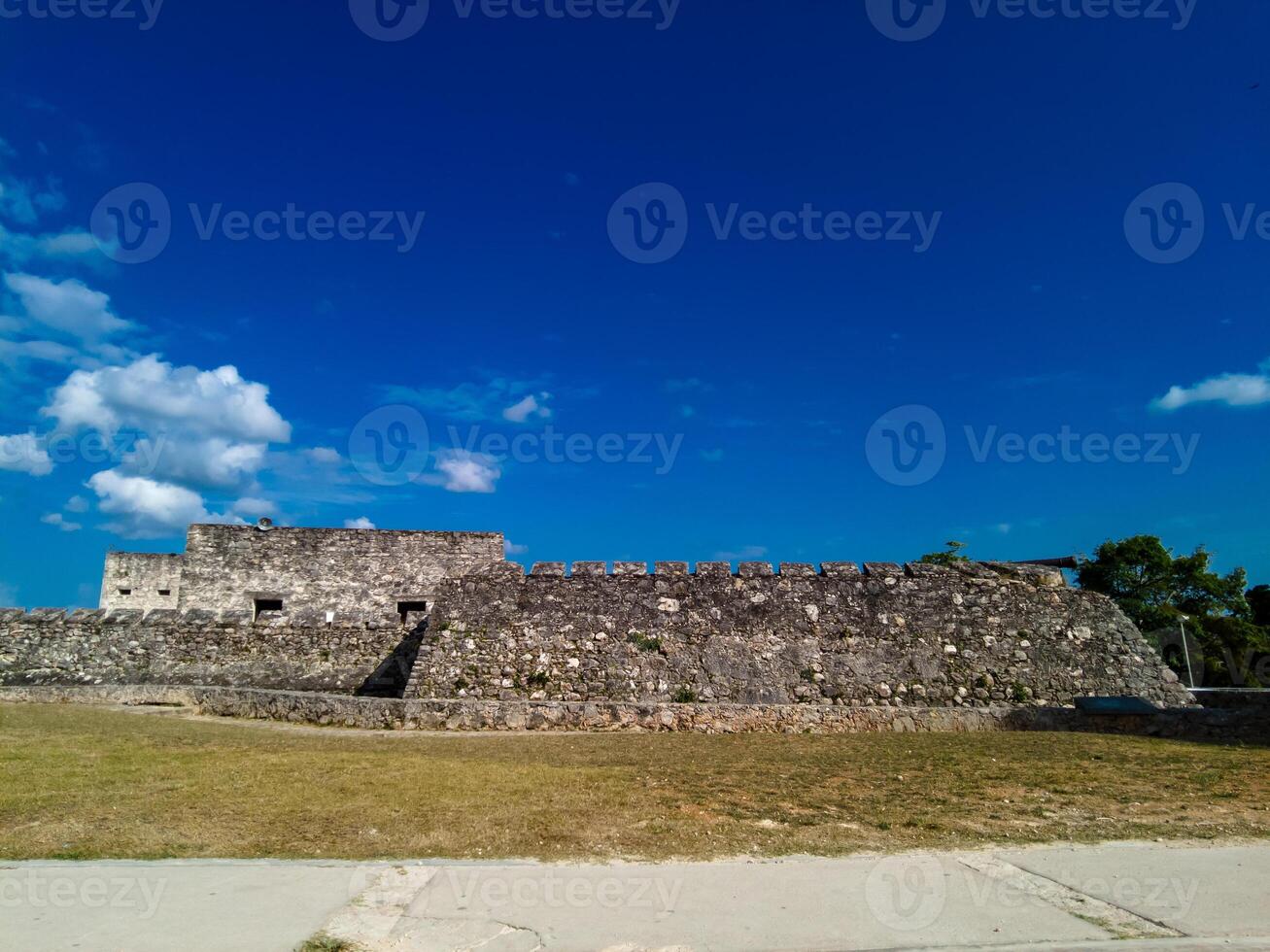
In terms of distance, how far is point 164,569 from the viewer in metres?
26.1

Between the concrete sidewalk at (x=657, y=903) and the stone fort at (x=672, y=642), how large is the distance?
7824mm

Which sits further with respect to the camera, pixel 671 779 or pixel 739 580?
pixel 739 580

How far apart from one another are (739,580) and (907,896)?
36.0 feet

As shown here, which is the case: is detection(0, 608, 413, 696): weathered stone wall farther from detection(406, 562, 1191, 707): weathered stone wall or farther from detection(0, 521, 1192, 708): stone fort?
detection(406, 562, 1191, 707): weathered stone wall

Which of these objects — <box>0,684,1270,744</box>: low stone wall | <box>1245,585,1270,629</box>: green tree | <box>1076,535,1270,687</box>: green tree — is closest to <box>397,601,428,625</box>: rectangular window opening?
<box>0,684,1270,744</box>: low stone wall

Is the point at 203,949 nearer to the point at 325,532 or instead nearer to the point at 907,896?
the point at 907,896

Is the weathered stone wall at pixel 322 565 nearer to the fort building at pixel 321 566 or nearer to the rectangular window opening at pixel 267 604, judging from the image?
the fort building at pixel 321 566

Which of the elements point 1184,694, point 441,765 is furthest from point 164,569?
point 1184,694

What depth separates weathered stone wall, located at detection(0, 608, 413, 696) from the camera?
1539cm

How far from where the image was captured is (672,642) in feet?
45.7

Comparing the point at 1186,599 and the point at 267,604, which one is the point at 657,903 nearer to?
the point at 267,604

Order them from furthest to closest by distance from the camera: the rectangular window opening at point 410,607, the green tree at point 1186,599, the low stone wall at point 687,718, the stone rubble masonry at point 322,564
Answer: the green tree at point 1186,599 < the rectangular window opening at point 410,607 < the stone rubble masonry at point 322,564 < the low stone wall at point 687,718

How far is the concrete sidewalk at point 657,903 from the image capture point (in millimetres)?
3252

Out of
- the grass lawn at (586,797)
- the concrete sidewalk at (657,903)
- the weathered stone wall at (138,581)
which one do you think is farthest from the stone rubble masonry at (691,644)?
the weathered stone wall at (138,581)
